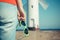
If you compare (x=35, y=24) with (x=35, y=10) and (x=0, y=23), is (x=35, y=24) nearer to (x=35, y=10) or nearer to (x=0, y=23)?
(x=35, y=10)

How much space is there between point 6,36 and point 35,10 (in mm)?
14715

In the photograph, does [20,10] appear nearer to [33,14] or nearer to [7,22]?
[7,22]

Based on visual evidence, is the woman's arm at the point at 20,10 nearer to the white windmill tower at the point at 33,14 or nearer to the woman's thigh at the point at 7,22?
the woman's thigh at the point at 7,22

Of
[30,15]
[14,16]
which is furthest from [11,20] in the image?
[30,15]

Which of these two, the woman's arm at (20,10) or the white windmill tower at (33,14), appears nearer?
the woman's arm at (20,10)

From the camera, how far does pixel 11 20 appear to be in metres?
0.79

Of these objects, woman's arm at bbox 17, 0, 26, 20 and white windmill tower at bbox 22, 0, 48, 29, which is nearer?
woman's arm at bbox 17, 0, 26, 20

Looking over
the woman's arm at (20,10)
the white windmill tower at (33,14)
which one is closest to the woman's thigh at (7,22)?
the woman's arm at (20,10)

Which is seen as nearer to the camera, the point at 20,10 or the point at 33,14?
the point at 20,10

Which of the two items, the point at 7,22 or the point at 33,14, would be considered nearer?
the point at 7,22

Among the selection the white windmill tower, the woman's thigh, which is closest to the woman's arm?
the woman's thigh

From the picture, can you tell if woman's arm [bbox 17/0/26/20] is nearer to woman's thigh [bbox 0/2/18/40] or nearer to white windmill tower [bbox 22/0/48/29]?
woman's thigh [bbox 0/2/18/40]

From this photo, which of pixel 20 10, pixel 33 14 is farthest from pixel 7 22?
pixel 33 14

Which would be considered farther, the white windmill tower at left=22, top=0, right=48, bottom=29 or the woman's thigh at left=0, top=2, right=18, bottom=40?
the white windmill tower at left=22, top=0, right=48, bottom=29
